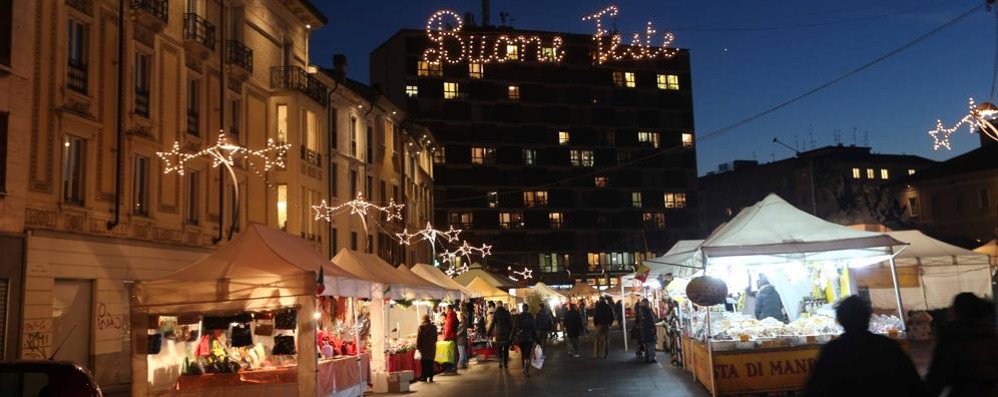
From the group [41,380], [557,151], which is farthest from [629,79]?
[41,380]

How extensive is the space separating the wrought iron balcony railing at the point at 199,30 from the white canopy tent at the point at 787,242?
16.8m

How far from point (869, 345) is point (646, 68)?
86.5m

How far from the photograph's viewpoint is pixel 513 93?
280 feet

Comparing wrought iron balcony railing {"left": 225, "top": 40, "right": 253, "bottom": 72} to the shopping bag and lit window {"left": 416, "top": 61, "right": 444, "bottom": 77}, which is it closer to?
the shopping bag

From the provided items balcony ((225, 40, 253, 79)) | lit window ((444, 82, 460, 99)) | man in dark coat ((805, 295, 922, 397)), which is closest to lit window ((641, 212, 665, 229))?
lit window ((444, 82, 460, 99))

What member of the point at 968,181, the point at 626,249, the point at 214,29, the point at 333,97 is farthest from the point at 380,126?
the point at 626,249

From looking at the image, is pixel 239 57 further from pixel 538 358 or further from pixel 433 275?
pixel 538 358

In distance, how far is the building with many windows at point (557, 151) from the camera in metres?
82.1

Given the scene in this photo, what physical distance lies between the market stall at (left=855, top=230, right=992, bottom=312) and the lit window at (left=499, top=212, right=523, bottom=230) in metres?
55.9

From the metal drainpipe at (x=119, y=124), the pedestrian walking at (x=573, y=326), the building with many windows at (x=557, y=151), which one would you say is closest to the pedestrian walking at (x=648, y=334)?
the pedestrian walking at (x=573, y=326)

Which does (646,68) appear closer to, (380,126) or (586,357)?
(380,126)

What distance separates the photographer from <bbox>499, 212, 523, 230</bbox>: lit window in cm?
8381

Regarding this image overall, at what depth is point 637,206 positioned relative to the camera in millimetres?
88688

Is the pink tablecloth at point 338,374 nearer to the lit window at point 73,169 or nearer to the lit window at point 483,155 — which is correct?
the lit window at point 73,169
